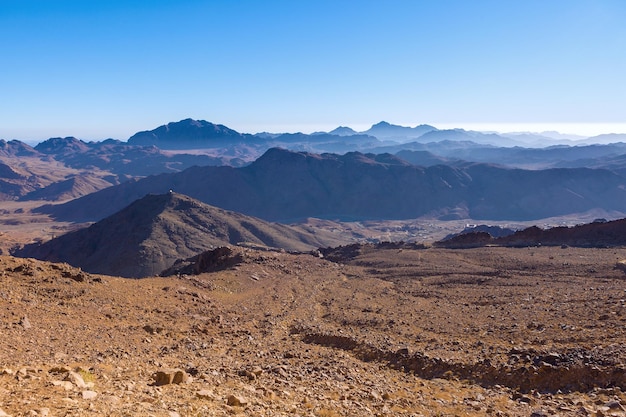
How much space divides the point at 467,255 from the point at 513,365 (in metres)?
28.4

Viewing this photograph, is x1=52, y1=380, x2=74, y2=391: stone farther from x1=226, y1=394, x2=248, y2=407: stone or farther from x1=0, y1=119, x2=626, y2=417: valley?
x1=226, y1=394, x2=248, y2=407: stone

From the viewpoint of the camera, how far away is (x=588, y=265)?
3005 cm

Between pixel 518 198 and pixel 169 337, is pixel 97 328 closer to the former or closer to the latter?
pixel 169 337

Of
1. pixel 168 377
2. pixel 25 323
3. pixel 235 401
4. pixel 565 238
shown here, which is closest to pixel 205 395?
pixel 235 401

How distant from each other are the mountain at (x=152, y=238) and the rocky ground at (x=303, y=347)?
1633 inches

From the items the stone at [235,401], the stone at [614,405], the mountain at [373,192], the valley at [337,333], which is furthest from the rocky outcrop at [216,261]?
the mountain at [373,192]

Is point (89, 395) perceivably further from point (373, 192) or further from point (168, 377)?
point (373, 192)

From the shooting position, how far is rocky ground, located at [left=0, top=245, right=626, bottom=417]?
8.55 metres

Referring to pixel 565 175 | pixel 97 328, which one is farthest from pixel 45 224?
pixel 565 175

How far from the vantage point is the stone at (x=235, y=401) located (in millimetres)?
8156

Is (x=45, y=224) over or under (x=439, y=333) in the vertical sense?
under

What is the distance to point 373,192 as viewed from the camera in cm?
18175

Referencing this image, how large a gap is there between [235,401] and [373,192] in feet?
576

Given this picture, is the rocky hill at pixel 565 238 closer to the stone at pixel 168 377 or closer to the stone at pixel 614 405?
the stone at pixel 614 405
